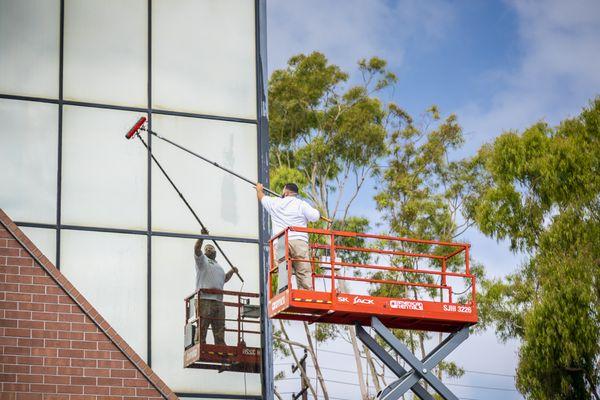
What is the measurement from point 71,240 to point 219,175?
3423 mm

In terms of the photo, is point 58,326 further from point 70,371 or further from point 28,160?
point 28,160

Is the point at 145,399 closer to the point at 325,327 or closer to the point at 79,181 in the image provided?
the point at 79,181

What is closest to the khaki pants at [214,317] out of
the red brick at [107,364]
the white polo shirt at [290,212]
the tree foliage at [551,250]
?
the white polo shirt at [290,212]

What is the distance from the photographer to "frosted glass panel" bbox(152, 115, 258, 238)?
23047 mm

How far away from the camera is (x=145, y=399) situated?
1634cm

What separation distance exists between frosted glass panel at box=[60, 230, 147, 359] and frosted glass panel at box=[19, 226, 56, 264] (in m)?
0.17

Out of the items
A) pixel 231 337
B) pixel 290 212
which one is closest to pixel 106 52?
pixel 231 337

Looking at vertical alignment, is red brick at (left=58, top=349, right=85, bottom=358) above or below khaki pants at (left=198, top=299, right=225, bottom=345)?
below

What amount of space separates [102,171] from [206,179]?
7.04 ft

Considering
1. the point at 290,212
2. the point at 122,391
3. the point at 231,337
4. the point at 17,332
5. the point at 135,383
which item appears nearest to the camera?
the point at 17,332

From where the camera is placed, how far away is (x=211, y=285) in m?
22.4

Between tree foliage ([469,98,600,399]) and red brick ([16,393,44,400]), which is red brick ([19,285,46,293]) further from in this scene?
tree foliage ([469,98,600,399])

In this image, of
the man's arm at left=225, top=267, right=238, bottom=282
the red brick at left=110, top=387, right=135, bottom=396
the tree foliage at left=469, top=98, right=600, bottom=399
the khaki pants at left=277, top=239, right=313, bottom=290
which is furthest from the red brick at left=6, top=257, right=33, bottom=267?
the tree foliage at left=469, top=98, right=600, bottom=399

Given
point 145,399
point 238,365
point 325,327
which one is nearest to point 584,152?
point 325,327
